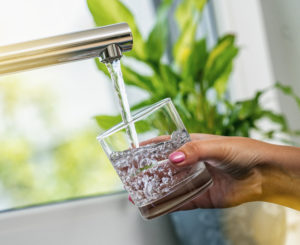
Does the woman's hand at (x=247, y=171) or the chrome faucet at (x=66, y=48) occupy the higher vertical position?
the chrome faucet at (x=66, y=48)

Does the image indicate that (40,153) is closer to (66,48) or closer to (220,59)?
(220,59)

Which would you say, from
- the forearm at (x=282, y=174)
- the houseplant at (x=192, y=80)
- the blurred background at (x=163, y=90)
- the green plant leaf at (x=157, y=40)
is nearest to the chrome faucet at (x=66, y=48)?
the blurred background at (x=163, y=90)

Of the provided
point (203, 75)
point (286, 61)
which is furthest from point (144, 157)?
point (286, 61)

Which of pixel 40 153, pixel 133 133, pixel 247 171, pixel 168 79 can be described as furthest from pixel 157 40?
pixel 40 153

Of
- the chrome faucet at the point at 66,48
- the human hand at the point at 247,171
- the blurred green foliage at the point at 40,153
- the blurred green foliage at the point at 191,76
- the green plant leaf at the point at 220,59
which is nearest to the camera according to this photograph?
the chrome faucet at the point at 66,48

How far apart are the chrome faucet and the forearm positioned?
34 centimetres

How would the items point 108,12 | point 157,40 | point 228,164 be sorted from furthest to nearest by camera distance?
point 157,40 < point 108,12 < point 228,164

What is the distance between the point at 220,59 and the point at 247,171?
52 centimetres

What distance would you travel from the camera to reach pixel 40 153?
7.47 ft

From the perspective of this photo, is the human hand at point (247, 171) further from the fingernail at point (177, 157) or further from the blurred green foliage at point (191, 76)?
A: the blurred green foliage at point (191, 76)

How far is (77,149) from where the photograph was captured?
2.44m

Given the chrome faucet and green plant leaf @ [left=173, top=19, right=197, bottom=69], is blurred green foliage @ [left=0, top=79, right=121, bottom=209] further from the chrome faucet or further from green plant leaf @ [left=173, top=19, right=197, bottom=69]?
the chrome faucet

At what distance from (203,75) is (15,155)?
1511 mm

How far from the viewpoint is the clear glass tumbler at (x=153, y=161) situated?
53 cm
